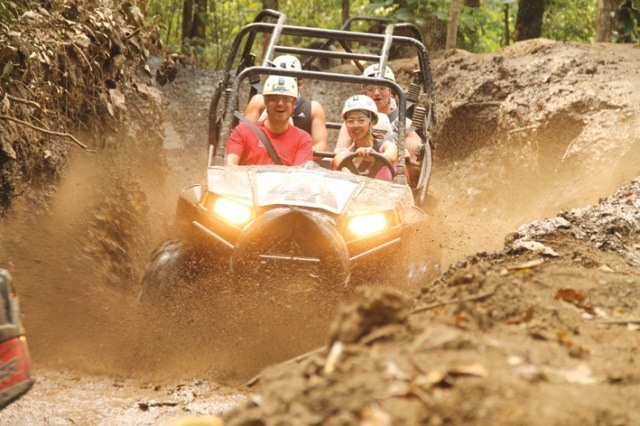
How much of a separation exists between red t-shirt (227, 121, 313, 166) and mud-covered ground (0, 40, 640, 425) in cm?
132

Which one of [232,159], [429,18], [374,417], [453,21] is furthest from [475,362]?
[429,18]

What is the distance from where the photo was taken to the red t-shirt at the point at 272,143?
6.25 metres

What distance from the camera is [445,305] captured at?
10.5ft

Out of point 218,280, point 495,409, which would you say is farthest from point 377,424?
point 218,280

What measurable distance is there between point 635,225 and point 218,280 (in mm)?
3008

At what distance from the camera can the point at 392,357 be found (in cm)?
246

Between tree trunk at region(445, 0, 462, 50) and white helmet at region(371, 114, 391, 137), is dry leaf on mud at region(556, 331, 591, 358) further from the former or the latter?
tree trunk at region(445, 0, 462, 50)

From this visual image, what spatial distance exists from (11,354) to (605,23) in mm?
11401

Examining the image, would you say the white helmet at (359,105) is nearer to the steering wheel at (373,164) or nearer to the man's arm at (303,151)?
the man's arm at (303,151)

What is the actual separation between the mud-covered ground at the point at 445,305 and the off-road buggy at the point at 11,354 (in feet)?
2.65

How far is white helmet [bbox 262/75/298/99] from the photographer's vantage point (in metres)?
6.24

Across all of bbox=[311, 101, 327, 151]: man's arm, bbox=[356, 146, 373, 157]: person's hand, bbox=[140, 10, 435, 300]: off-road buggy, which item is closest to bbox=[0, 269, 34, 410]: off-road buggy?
bbox=[140, 10, 435, 300]: off-road buggy

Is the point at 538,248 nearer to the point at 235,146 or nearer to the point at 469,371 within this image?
the point at 235,146

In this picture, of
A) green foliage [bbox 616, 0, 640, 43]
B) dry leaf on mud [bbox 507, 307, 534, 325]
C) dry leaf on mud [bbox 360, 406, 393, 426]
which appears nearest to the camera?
dry leaf on mud [bbox 360, 406, 393, 426]
